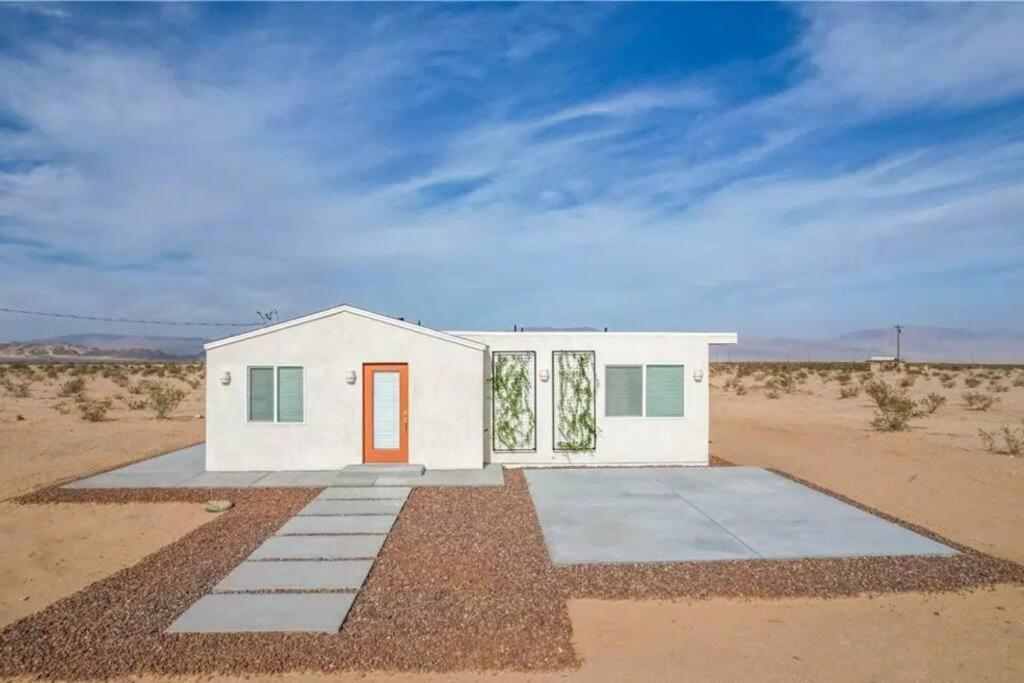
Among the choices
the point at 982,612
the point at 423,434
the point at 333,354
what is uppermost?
the point at 333,354

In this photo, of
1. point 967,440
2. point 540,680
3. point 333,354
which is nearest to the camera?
point 540,680

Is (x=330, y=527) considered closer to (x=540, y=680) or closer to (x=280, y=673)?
(x=280, y=673)

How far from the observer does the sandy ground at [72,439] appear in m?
12.6

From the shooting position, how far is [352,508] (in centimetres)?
948

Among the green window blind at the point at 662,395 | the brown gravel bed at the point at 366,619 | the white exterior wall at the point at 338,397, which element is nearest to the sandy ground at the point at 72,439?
the white exterior wall at the point at 338,397

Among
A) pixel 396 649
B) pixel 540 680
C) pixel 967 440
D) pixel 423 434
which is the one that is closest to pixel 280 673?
pixel 396 649

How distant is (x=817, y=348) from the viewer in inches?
6875

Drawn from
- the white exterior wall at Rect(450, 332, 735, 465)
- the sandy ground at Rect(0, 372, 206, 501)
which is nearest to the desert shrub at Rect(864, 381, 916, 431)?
the white exterior wall at Rect(450, 332, 735, 465)

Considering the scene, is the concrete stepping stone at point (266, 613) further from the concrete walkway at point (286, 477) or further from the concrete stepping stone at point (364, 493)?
the concrete walkway at point (286, 477)

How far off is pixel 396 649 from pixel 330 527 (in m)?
3.69

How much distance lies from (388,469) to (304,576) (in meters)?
5.10

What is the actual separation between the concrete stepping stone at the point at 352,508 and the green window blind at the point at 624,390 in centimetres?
495

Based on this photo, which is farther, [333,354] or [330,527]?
[333,354]

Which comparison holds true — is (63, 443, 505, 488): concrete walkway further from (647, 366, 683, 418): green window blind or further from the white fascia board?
(647, 366, 683, 418): green window blind
